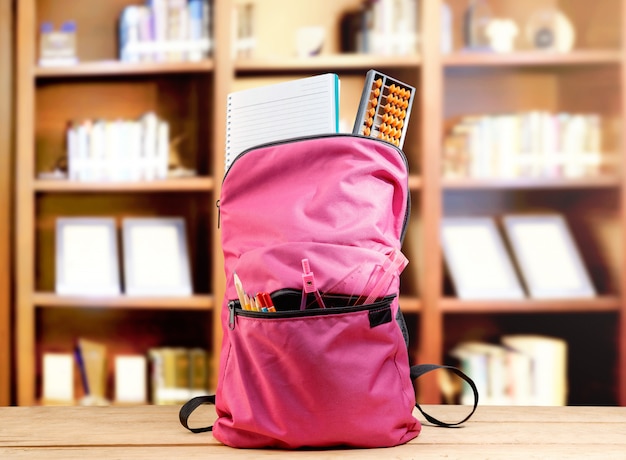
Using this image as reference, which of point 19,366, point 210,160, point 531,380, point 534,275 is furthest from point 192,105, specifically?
point 531,380

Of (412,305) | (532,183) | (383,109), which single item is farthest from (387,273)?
(532,183)

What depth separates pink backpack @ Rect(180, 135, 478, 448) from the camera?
712mm

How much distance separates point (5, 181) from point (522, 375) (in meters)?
1.84

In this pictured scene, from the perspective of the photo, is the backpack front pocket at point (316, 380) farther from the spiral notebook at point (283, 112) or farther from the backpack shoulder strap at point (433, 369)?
Answer: the spiral notebook at point (283, 112)

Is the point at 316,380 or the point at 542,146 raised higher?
the point at 542,146

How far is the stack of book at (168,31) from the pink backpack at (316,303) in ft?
5.08

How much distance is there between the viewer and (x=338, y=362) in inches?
28.1

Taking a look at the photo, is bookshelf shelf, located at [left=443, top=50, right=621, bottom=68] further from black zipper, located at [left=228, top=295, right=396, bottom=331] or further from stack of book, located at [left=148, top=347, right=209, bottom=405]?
black zipper, located at [left=228, top=295, right=396, bottom=331]

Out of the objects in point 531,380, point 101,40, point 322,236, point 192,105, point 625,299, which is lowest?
point 531,380

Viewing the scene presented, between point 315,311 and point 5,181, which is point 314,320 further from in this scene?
point 5,181

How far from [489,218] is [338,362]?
174 cm

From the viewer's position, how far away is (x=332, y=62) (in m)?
2.15

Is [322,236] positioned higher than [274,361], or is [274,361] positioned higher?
[322,236]

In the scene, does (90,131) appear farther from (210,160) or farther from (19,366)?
(19,366)
